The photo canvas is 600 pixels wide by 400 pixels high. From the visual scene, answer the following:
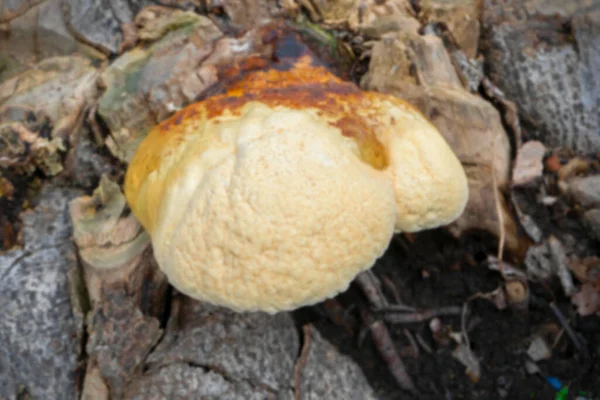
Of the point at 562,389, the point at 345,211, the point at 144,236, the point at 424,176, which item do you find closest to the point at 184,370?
the point at 144,236

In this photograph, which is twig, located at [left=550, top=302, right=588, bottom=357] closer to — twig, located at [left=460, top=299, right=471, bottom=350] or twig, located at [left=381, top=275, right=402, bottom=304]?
twig, located at [left=460, top=299, right=471, bottom=350]

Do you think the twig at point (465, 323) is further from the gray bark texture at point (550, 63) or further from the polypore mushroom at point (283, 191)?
the gray bark texture at point (550, 63)

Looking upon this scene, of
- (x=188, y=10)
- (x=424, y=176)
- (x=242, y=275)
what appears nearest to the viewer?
(x=242, y=275)

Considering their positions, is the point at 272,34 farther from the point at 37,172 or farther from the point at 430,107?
the point at 37,172

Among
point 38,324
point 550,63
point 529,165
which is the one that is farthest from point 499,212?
point 38,324

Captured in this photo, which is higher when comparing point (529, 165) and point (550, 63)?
point (550, 63)

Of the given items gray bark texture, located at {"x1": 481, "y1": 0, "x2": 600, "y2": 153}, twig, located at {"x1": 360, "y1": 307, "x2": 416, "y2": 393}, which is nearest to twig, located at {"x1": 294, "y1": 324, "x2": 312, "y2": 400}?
twig, located at {"x1": 360, "y1": 307, "x2": 416, "y2": 393}

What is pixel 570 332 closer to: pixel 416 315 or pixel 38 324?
pixel 416 315
